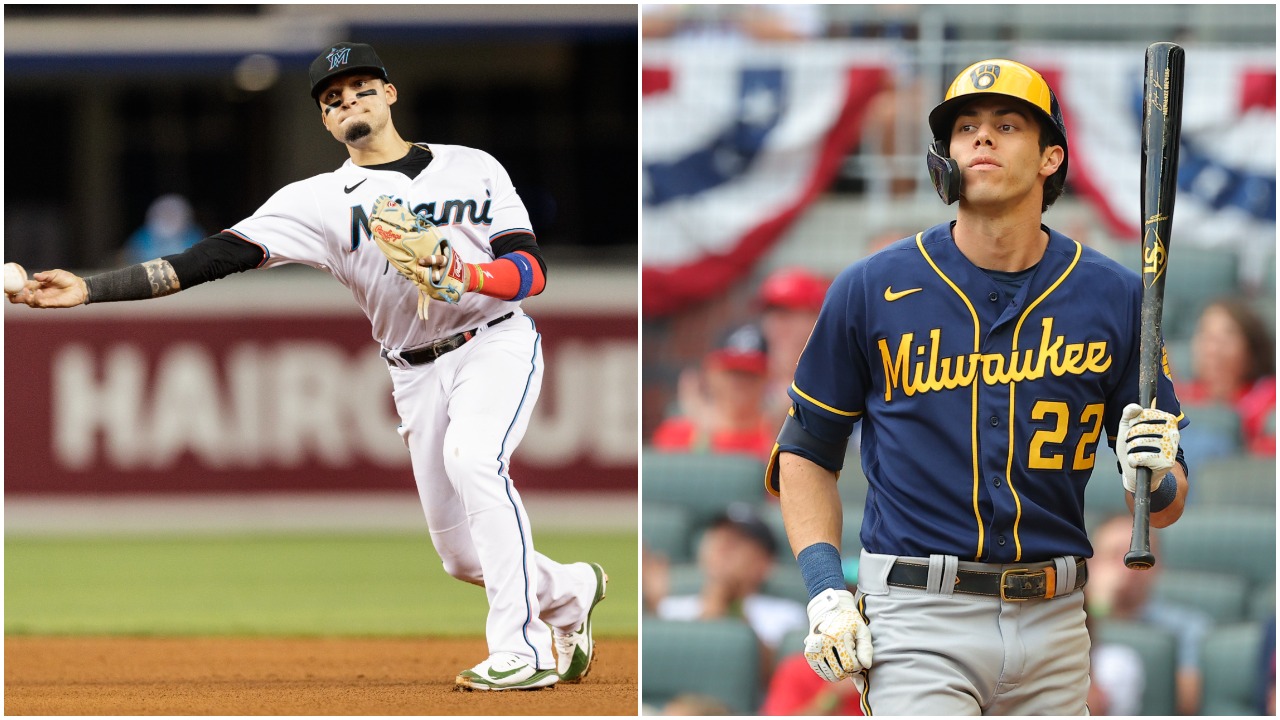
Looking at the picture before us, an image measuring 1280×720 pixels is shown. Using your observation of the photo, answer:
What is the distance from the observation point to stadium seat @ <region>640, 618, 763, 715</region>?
5.91 m

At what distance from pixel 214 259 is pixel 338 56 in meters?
0.58

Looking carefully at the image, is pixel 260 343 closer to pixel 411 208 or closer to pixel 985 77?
pixel 411 208

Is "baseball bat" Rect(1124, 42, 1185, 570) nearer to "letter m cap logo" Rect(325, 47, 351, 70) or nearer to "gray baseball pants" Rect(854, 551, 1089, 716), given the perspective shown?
"gray baseball pants" Rect(854, 551, 1089, 716)

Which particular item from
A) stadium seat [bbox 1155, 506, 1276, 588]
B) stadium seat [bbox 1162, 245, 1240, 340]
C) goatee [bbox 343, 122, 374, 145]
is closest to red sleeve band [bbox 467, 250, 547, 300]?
goatee [bbox 343, 122, 374, 145]

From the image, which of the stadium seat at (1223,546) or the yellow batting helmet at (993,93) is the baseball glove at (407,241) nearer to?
the yellow batting helmet at (993,93)

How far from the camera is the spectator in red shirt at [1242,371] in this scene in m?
7.30

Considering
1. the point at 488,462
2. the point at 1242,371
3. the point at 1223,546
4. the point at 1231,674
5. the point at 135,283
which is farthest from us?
the point at 1242,371

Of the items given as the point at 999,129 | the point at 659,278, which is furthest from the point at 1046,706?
the point at 659,278

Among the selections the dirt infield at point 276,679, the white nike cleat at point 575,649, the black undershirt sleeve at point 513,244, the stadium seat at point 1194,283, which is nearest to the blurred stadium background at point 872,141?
the stadium seat at point 1194,283

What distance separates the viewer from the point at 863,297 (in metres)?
2.84

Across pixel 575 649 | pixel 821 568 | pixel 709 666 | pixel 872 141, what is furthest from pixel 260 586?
pixel 821 568

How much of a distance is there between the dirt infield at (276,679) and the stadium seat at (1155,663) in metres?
1.97

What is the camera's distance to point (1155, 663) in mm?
6145

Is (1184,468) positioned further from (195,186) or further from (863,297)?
(195,186)
